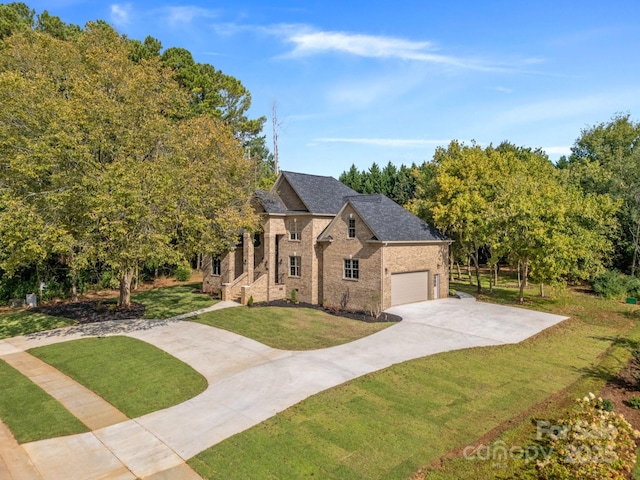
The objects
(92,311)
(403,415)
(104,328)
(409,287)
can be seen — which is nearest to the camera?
(403,415)

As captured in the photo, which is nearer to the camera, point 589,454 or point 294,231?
point 589,454

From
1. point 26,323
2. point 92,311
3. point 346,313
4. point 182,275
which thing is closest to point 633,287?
point 346,313

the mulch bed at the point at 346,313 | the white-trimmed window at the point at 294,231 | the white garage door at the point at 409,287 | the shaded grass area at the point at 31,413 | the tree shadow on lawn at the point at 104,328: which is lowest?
the shaded grass area at the point at 31,413

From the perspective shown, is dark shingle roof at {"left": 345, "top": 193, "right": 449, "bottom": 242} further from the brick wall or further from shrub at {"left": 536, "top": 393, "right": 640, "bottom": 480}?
shrub at {"left": 536, "top": 393, "right": 640, "bottom": 480}

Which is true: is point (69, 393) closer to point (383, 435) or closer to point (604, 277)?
point (383, 435)

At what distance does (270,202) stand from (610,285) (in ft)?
84.6

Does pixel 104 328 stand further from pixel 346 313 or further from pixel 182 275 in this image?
pixel 182 275

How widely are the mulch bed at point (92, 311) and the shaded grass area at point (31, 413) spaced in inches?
340

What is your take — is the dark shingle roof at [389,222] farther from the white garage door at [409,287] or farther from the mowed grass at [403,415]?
the mowed grass at [403,415]

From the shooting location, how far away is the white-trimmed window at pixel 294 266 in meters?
27.8

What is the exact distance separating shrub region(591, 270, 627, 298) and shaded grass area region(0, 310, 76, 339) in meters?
35.1

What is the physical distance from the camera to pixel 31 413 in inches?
452

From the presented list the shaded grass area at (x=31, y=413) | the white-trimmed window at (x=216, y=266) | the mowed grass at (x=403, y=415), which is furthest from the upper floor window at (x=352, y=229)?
the shaded grass area at (x=31, y=413)

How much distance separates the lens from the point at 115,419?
11.2 m
